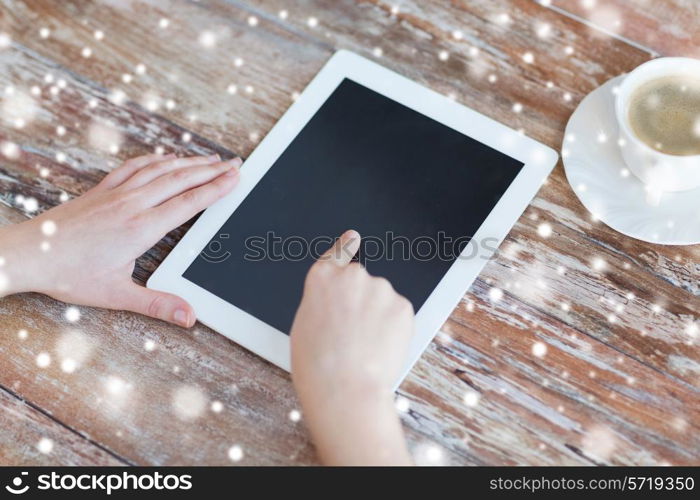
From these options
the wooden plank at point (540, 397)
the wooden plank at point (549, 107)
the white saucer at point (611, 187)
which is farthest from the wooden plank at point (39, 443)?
the white saucer at point (611, 187)

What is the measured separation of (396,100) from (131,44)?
41 cm

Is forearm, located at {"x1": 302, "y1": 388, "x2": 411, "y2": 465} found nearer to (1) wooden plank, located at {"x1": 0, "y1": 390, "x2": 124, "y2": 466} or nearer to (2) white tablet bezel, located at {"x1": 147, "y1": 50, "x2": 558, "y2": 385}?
(2) white tablet bezel, located at {"x1": 147, "y1": 50, "x2": 558, "y2": 385}

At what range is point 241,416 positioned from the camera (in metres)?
0.80

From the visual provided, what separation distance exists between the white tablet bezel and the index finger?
0.35 ft

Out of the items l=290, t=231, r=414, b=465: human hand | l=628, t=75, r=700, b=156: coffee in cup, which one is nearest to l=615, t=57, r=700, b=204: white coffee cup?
l=628, t=75, r=700, b=156: coffee in cup

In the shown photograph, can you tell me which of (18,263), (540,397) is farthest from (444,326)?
(18,263)

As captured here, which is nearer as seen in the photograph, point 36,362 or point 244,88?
point 36,362

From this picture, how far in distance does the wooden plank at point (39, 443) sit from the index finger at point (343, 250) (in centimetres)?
34

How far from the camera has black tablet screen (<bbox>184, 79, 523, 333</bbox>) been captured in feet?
2.77

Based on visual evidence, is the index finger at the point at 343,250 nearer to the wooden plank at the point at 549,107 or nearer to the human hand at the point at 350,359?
the human hand at the point at 350,359

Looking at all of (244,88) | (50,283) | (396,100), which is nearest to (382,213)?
(396,100)

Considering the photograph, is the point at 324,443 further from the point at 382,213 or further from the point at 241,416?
the point at 382,213

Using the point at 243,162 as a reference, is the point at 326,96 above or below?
above

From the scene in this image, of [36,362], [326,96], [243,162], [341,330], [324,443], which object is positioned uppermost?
[326,96]
